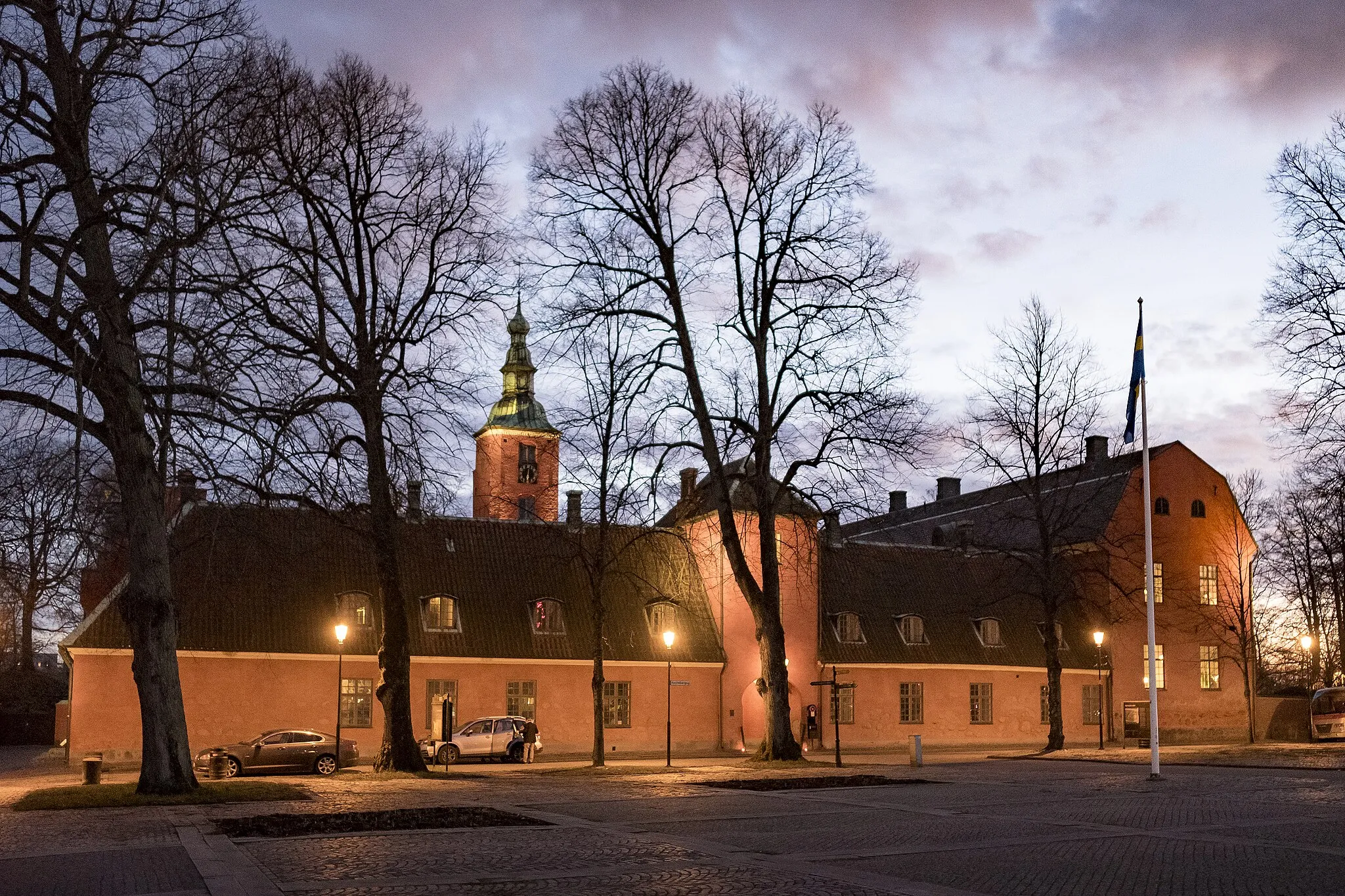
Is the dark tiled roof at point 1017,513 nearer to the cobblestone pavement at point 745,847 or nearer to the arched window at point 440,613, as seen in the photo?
the arched window at point 440,613

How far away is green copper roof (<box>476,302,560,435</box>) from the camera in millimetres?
75188

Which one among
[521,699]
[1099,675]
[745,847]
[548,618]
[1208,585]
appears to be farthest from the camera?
[1208,585]

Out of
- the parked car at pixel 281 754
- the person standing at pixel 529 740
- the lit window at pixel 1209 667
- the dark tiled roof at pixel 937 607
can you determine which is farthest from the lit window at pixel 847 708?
the parked car at pixel 281 754

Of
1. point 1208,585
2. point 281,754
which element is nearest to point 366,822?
point 281,754

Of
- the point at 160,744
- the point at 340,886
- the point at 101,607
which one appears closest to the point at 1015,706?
the point at 101,607

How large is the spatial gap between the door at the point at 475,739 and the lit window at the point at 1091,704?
80.6 ft

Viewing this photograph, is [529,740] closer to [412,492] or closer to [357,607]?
[357,607]

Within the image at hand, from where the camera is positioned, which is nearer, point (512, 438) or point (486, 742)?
point (486, 742)

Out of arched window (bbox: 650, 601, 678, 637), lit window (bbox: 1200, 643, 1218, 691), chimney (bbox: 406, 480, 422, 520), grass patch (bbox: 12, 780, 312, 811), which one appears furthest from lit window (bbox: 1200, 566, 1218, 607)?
grass patch (bbox: 12, 780, 312, 811)

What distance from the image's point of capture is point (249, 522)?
24500 mm

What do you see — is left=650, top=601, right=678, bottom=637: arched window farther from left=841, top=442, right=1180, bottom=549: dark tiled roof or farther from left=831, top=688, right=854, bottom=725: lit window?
left=841, top=442, right=1180, bottom=549: dark tiled roof

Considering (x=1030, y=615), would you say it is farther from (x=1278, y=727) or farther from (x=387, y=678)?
(x=387, y=678)

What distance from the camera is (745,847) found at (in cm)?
1487

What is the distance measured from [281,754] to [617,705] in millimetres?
11988
